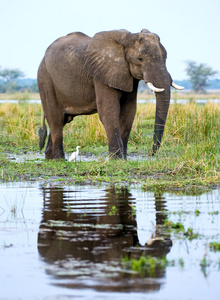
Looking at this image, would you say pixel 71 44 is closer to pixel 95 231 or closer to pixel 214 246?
pixel 95 231

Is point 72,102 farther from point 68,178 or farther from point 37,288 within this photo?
point 37,288

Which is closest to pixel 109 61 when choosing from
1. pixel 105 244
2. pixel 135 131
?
pixel 135 131

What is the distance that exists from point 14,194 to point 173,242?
9.58ft

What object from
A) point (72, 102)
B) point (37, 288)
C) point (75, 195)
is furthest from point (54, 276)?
point (72, 102)

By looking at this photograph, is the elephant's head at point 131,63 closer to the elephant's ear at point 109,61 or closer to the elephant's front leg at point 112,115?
the elephant's ear at point 109,61

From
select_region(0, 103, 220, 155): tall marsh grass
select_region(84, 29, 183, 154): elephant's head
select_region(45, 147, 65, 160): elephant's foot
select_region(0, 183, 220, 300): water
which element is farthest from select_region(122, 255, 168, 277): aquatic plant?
select_region(45, 147, 65, 160): elephant's foot

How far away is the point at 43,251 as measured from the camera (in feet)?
16.3

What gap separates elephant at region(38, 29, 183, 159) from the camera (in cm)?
1032

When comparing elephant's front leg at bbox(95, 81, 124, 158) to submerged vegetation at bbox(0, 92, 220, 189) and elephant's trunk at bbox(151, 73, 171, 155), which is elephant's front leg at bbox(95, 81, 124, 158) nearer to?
submerged vegetation at bbox(0, 92, 220, 189)

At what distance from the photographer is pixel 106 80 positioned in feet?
34.7

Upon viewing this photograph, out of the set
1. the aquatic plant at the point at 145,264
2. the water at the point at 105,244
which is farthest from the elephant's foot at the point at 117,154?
the aquatic plant at the point at 145,264

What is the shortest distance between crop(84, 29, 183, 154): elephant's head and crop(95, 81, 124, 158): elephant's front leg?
0.17 metres

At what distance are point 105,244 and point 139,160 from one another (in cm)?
599

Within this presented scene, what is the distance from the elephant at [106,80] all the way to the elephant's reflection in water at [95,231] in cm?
312
